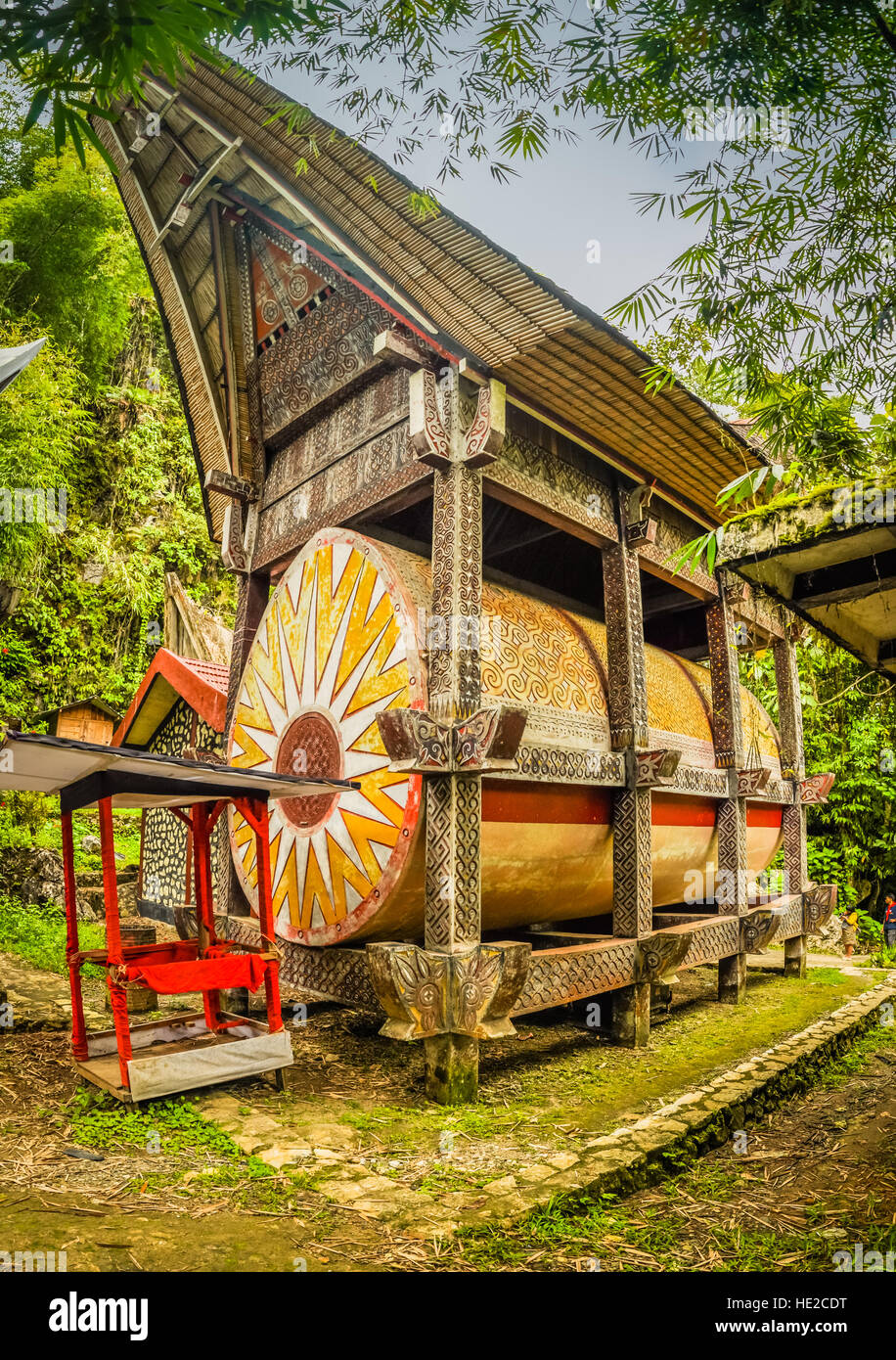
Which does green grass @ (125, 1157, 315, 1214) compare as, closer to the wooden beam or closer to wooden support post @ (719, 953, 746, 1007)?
the wooden beam

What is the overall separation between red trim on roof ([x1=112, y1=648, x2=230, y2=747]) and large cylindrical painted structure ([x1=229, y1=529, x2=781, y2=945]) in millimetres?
2092

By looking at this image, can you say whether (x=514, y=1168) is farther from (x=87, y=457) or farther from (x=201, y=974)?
(x=87, y=457)

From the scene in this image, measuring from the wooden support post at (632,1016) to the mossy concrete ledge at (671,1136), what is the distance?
0.77 m

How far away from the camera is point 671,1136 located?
13.3ft

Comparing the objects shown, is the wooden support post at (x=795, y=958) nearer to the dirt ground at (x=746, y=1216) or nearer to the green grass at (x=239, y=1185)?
the dirt ground at (x=746, y=1216)

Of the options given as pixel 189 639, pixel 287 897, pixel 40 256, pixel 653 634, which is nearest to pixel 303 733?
pixel 287 897

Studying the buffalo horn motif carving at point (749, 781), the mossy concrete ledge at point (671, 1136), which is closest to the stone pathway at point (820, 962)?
the buffalo horn motif carving at point (749, 781)

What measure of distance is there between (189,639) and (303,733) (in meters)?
10.7

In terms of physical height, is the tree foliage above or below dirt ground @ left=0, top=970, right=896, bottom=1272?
above

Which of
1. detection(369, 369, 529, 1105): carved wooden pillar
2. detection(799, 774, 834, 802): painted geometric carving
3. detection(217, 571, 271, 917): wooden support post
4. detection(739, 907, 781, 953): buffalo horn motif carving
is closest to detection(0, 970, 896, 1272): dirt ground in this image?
detection(369, 369, 529, 1105): carved wooden pillar

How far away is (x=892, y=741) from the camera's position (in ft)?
47.0

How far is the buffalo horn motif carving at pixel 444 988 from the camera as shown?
14.5 feet

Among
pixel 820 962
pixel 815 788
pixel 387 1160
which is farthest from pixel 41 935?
pixel 820 962

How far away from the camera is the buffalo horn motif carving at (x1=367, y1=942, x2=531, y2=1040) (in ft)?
14.5
